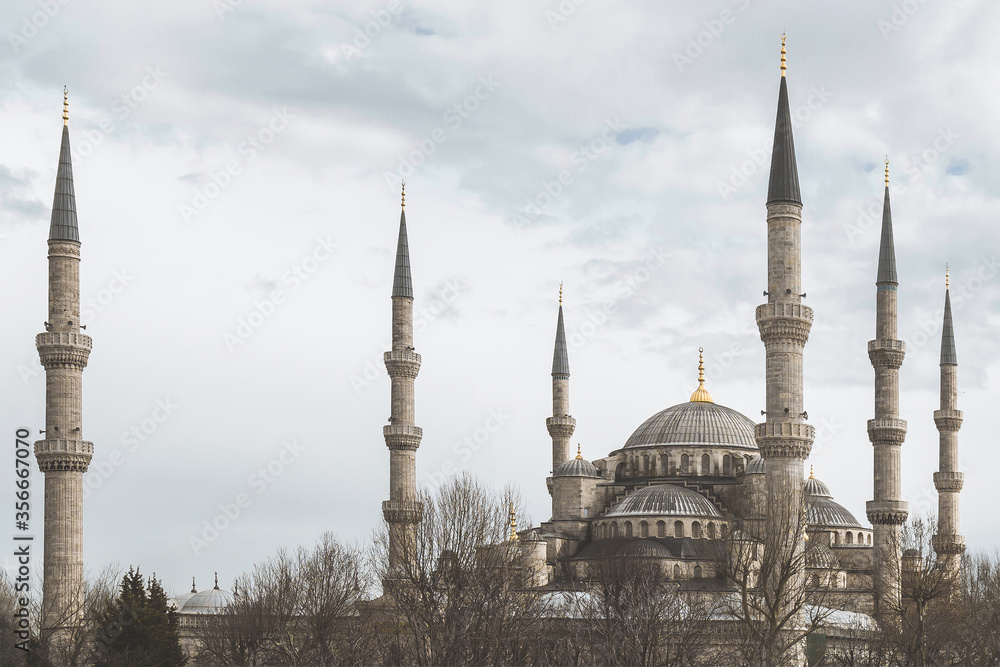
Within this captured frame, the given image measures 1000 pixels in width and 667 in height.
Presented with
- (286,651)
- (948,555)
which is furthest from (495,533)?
(948,555)

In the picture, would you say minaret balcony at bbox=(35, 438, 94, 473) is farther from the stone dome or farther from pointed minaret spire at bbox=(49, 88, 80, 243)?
the stone dome

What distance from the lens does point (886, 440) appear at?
162ft

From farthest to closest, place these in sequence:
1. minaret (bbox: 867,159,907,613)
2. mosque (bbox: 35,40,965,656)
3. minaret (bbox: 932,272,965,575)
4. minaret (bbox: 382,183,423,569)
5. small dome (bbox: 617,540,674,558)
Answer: minaret (bbox: 932,272,965,575)
small dome (bbox: 617,540,674,558)
minaret (bbox: 382,183,423,569)
minaret (bbox: 867,159,907,613)
mosque (bbox: 35,40,965,656)

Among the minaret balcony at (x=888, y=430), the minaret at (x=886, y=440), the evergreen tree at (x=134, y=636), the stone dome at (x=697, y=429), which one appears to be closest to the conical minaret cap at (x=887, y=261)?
the minaret at (x=886, y=440)

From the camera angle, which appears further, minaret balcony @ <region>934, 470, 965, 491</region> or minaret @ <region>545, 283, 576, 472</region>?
minaret @ <region>545, 283, 576, 472</region>

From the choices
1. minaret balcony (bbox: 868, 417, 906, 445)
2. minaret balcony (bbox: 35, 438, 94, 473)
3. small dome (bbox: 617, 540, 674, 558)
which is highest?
minaret balcony (bbox: 868, 417, 906, 445)

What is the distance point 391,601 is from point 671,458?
2134cm

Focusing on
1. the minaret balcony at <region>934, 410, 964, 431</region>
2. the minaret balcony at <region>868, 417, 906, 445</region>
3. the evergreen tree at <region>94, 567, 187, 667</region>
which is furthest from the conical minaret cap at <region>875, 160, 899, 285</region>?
the evergreen tree at <region>94, 567, 187, 667</region>

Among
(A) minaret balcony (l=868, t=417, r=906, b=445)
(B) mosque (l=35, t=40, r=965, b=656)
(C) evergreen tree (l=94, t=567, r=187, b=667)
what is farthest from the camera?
(A) minaret balcony (l=868, t=417, r=906, b=445)

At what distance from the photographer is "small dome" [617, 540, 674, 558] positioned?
5447 centimetres

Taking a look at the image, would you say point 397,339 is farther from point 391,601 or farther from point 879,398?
point 879,398

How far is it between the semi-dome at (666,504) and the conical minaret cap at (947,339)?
41.1 feet

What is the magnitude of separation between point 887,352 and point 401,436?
18.6 meters

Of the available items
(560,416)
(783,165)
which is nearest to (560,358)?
(560,416)
